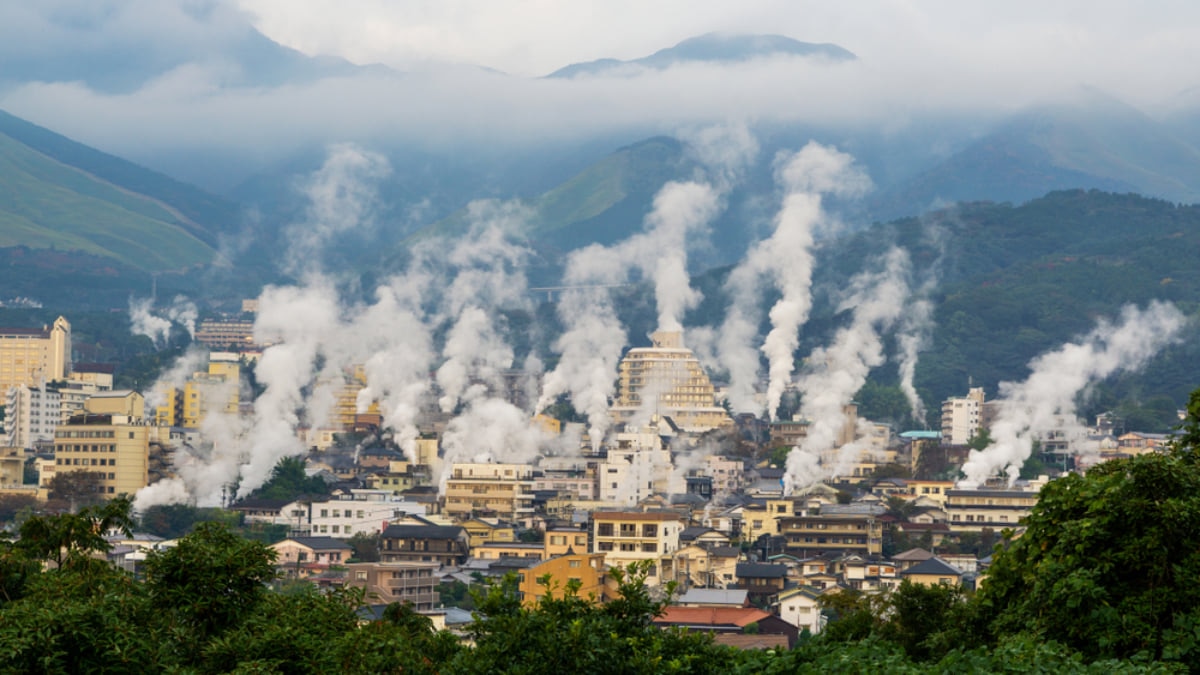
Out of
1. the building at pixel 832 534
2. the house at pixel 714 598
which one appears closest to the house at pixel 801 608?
the house at pixel 714 598

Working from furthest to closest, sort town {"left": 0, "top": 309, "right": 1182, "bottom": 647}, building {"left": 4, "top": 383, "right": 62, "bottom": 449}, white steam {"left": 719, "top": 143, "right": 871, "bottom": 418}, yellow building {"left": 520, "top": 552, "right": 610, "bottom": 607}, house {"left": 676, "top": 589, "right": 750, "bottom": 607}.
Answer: white steam {"left": 719, "top": 143, "right": 871, "bottom": 418}, building {"left": 4, "top": 383, "right": 62, "bottom": 449}, town {"left": 0, "top": 309, "right": 1182, "bottom": 647}, yellow building {"left": 520, "top": 552, "right": 610, "bottom": 607}, house {"left": 676, "top": 589, "right": 750, "bottom": 607}

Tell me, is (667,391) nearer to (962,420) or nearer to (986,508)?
(962,420)

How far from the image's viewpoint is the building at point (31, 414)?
67562 millimetres

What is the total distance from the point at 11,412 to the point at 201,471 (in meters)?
15.6

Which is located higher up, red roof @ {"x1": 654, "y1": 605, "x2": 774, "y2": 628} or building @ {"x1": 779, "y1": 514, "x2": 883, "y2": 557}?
building @ {"x1": 779, "y1": 514, "x2": 883, "y2": 557}

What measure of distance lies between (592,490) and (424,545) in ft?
43.8

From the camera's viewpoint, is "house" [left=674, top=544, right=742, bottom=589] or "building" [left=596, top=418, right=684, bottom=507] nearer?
"house" [left=674, top=544, right=742, bottom=589]

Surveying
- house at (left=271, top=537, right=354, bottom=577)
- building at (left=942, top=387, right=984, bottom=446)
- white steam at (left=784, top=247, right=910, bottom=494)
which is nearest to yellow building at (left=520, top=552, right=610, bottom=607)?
house at (left=271, top=537, right=354, bottom=577)

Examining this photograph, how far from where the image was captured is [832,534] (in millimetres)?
44375

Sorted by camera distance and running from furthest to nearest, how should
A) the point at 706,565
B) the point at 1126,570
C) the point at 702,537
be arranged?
1. the point at 702,537
2. the point at 706,565
3. the point at 1126,570

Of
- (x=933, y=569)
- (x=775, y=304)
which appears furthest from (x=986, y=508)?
(x=775, y=304)

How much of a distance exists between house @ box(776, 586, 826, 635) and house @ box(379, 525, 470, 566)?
1106 centimetres

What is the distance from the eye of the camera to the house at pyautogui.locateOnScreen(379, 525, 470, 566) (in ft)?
141

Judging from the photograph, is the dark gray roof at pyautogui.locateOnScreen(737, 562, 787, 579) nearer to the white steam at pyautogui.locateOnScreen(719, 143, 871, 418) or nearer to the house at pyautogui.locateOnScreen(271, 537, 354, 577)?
the house at pyautogui.locateOnScreen(271, 537, 354, 577)
